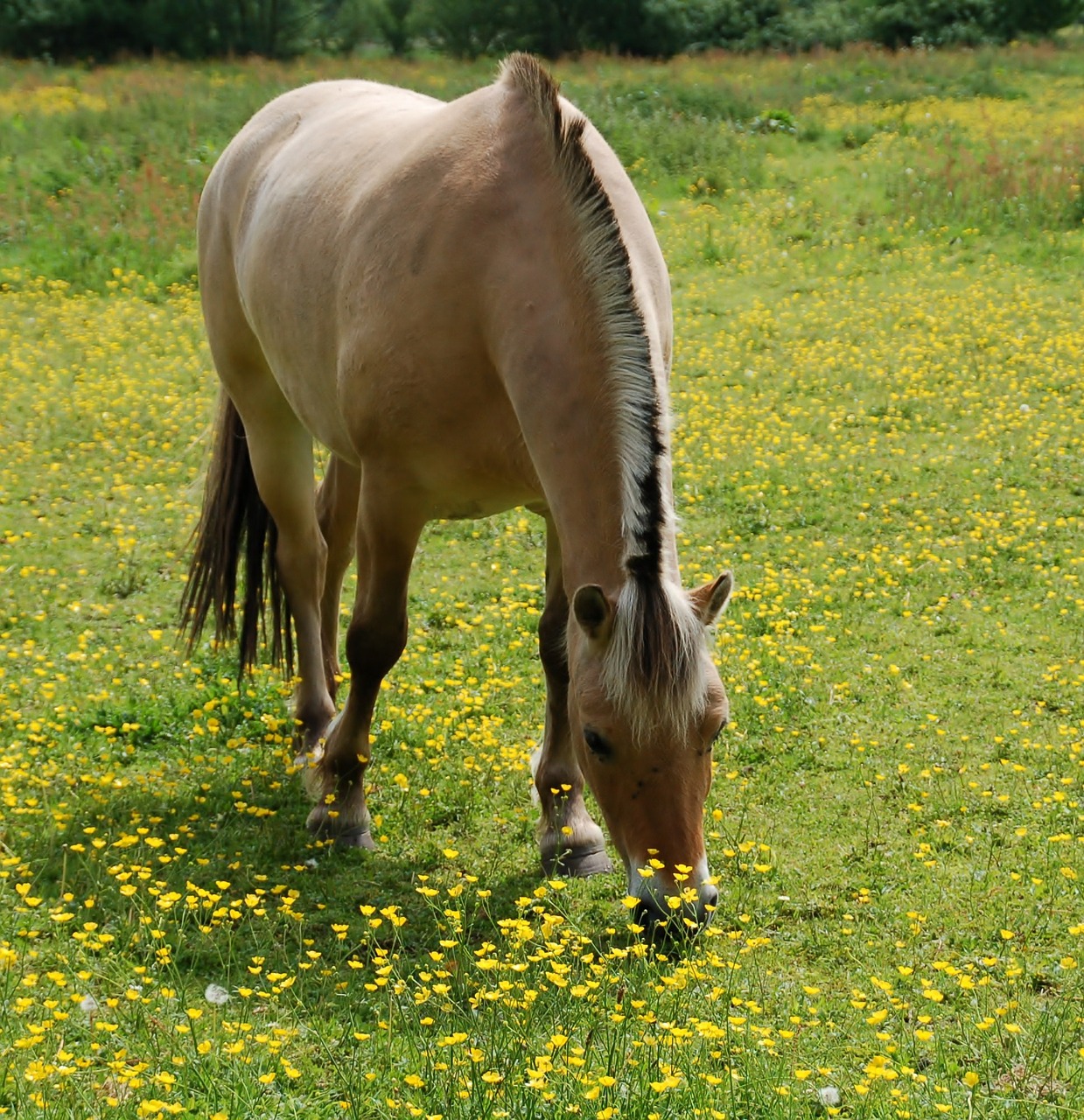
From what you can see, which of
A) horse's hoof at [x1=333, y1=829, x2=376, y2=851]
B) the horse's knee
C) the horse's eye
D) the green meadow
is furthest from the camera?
horse's hoof at [x1=333, y1=829, x2=376, y2=851]

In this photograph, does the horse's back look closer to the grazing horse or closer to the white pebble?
the grazing horse

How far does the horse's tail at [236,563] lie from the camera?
5719mm

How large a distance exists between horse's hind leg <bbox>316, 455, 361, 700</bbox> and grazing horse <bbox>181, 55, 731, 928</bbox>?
14 millimetres

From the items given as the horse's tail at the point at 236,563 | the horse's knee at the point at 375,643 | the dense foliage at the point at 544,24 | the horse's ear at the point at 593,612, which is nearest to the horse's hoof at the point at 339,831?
the horse's knee at the point at 375,643

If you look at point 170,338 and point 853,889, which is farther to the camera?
point 170,338

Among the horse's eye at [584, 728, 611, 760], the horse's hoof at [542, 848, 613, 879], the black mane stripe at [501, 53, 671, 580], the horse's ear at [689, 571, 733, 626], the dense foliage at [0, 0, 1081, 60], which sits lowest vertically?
the horse's hoof at [542, 848, 613, 879]

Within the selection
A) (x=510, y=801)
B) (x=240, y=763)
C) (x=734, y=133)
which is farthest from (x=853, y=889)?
(x=734, y=133)

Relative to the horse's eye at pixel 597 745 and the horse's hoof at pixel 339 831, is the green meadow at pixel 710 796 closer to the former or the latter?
the horse's hoof at pixel 339 831

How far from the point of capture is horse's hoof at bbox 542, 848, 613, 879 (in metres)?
4.36

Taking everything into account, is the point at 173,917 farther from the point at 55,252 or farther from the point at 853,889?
the point at 55,252

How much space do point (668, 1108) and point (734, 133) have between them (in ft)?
59.9

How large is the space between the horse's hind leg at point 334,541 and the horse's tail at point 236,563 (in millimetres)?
188

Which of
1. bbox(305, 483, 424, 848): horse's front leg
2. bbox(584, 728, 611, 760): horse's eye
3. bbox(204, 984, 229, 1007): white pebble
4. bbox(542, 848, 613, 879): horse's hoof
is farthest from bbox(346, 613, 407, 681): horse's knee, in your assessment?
bbox(204, 984, 229, 1007): white pebble

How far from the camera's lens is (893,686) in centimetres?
575
